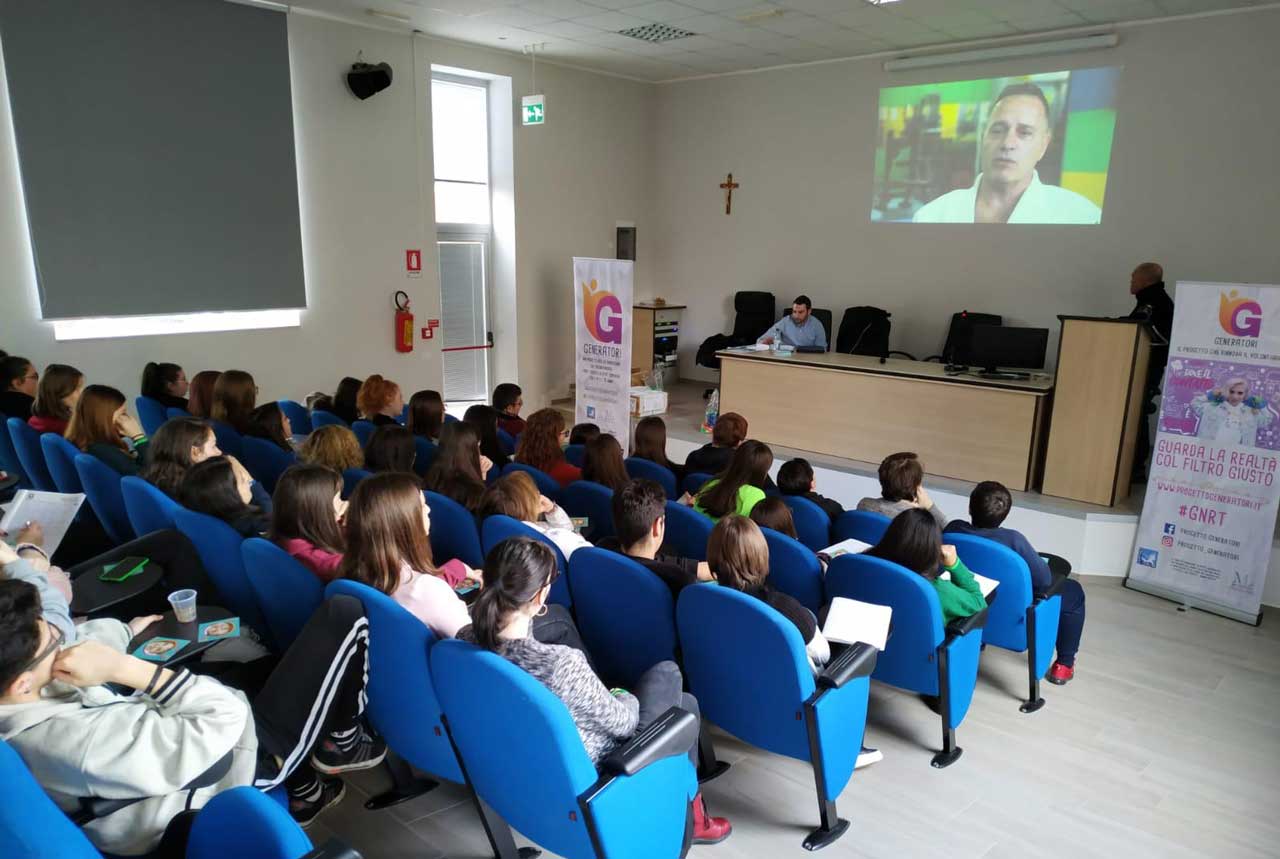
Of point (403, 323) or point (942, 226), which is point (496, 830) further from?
point (942, 226)

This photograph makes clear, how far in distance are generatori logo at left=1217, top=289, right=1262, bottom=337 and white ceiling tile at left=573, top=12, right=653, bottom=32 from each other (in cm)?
504

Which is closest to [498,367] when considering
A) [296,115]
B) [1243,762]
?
[296,115]

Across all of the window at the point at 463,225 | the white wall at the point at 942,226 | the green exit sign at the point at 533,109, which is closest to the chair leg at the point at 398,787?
the window at the point at 463,225

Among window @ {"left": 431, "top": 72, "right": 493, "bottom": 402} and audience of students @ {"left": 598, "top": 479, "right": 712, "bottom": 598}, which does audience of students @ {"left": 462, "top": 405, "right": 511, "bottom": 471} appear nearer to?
audience of students @ {"left": 598, "top": 479, "right": 712, "bottom": 598}

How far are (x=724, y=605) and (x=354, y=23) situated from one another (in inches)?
271

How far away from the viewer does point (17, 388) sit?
5027 millimetres

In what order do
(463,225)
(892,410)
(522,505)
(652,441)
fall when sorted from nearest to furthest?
(522,505) → (652,441) → (892,410) → (463,225)

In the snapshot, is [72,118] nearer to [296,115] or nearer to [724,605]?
[296,115]

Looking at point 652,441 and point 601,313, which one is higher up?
point 601,313

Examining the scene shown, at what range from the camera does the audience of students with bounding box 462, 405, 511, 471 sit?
458 centimetres

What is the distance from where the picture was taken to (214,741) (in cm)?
165

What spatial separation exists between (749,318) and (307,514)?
7.35 meters

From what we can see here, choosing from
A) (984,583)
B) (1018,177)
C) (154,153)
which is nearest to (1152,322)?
(1018,177)

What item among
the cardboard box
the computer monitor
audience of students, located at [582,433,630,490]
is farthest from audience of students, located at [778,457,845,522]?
the cardboard box
